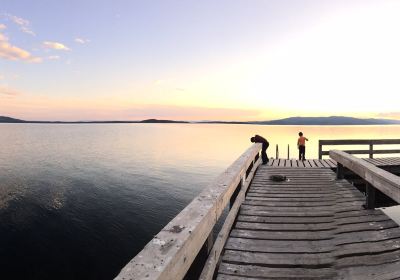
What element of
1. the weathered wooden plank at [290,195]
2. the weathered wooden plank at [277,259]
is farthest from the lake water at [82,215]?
the weathered wooden plank at [277,259]

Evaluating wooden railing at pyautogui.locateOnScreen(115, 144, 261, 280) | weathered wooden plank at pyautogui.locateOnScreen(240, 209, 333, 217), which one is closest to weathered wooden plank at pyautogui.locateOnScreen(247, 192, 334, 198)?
weathered wooden plank at pyautogui.locateOnScreen(240, 209, 333, 217)

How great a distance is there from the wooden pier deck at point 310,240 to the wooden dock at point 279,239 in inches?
0.5

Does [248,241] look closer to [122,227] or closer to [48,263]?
[48,263]

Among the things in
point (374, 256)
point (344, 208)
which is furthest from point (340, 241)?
point (344, 208)

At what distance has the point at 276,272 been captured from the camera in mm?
3670

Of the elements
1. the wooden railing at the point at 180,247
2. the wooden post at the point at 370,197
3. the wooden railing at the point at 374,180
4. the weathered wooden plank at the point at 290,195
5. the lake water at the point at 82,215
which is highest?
the wooden railing at the point at 180,247

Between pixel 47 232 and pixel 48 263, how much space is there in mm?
3737

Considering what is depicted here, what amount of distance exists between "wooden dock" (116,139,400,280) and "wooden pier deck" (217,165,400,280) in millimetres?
12

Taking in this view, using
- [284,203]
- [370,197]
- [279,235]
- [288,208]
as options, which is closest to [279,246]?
[279,235]

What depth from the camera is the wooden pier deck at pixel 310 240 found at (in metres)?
3.70

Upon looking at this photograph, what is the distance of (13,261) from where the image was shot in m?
13.0

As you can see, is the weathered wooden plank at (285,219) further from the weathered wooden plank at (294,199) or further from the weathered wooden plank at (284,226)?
the weathered wooden plank at (294,199)

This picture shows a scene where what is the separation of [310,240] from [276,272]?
1.26m

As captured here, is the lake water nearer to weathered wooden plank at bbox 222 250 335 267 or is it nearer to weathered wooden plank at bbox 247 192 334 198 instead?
weathered wooden plank at bbox 247 192 334 198
